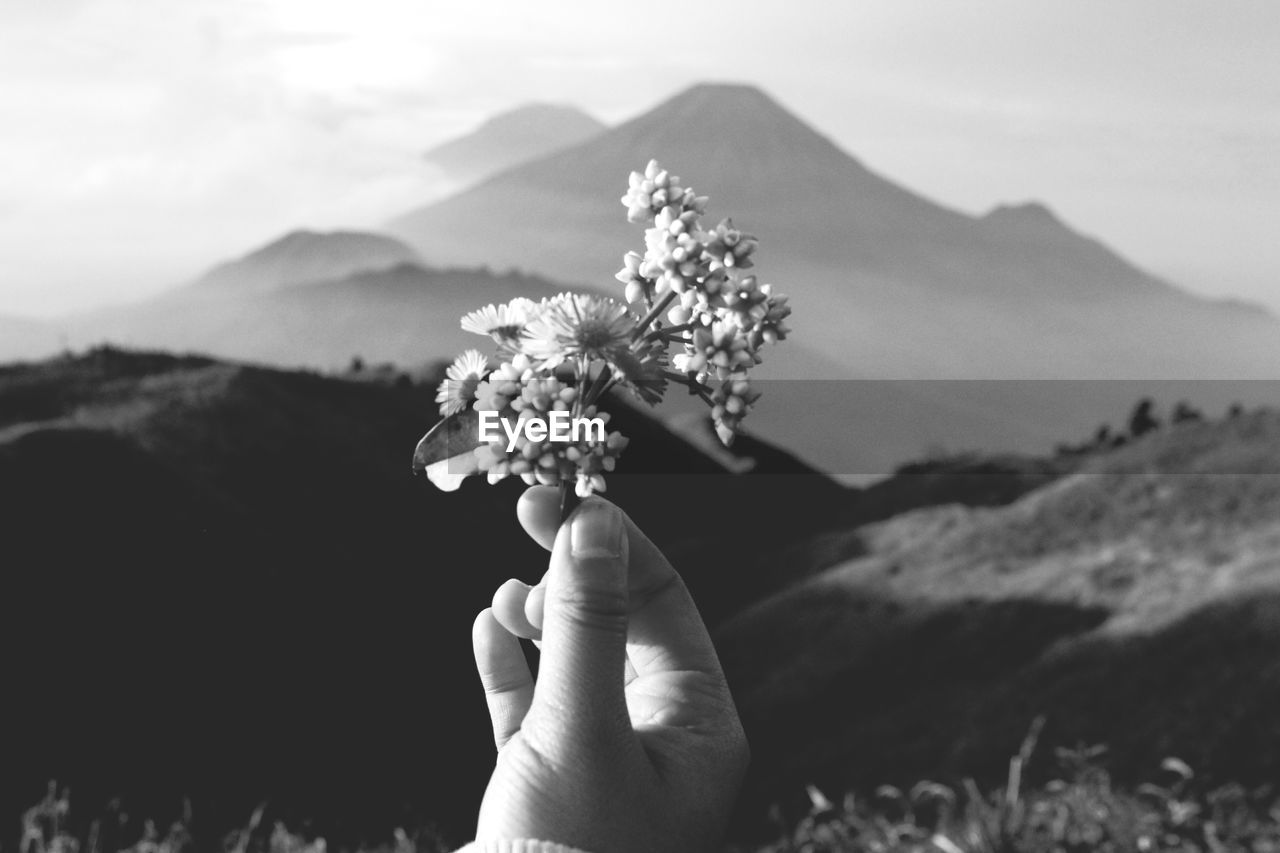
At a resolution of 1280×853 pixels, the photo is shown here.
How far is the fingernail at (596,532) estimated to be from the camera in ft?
6.72

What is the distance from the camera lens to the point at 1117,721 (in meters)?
9.58

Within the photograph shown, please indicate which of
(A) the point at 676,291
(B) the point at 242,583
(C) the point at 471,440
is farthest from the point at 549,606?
(B) the point at 242,583

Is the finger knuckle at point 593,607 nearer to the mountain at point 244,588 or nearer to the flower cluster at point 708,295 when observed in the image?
the flower cluster at point 708,295

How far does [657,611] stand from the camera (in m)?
2.32

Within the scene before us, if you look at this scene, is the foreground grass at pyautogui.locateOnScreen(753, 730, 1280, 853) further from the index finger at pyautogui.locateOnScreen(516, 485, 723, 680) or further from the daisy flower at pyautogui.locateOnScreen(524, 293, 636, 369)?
the daisy flower at pyautogui.locateOnScreen(524, 293, 636, 369)

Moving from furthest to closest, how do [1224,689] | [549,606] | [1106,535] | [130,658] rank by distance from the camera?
1. [1106,535]
2. [130,658]
3. [1224,689]
4. [549,606]

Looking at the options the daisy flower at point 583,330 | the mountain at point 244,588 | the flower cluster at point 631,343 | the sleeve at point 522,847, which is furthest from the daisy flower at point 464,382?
the mountain at point 244,588

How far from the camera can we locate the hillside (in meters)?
9.65

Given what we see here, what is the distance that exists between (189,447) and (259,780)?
14.7ft

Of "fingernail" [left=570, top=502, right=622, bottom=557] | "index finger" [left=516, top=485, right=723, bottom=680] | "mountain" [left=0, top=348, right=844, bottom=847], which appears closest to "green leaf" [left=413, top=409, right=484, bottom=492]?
"index finger" [left=516, top=485, right=723, bottom=680]

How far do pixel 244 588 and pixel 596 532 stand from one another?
33.3 ft

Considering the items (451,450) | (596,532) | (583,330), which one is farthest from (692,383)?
(451,450)

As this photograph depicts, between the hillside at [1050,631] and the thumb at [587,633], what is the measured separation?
7.74m

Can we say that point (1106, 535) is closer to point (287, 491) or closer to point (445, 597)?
point (445, 597)
